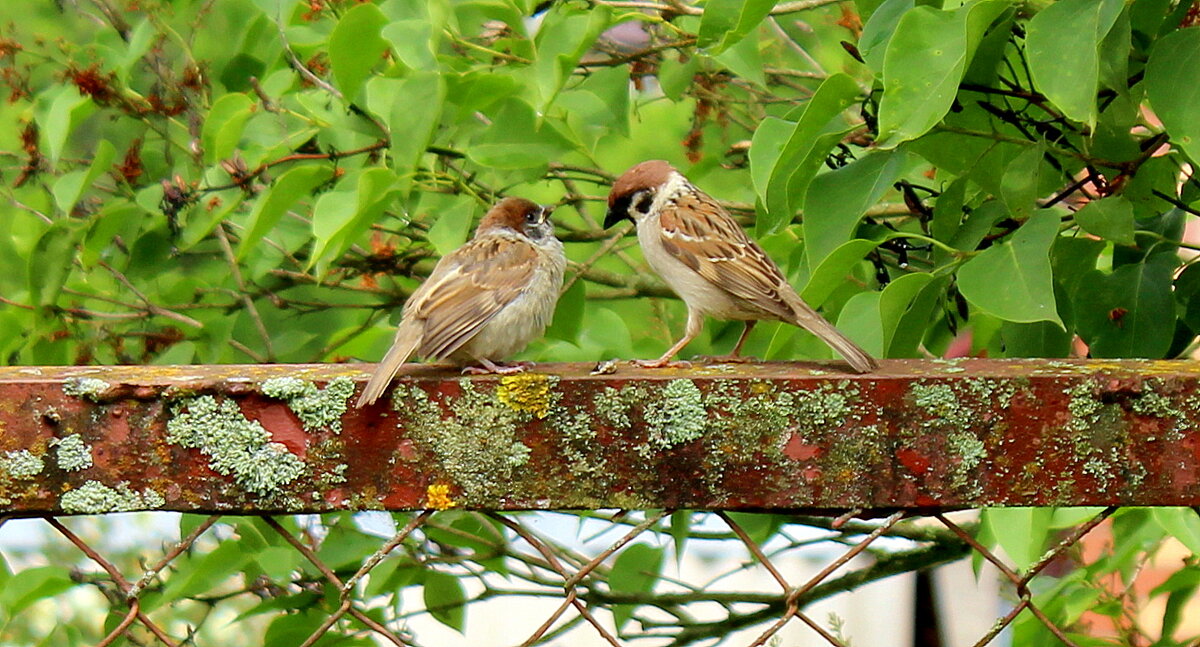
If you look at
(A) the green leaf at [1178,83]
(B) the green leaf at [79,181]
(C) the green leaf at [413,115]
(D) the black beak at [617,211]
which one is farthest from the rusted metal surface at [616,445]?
(D) the black beak at [617,211]

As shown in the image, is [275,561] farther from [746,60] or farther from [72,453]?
[746,60]

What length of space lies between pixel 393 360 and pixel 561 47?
2.69 ft

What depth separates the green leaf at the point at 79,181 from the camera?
8.32 feet

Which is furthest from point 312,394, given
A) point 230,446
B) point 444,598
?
point 444,598

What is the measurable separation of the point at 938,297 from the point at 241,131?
1.34 m

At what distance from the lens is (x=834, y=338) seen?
1.78m

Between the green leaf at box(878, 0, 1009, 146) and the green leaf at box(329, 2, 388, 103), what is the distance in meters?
0.88

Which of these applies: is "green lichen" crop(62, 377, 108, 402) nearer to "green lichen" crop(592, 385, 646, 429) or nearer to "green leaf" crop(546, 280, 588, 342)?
"green lichen" crop(592, 385, 646, 429)

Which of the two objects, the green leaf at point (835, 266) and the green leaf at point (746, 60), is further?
the green leaf at point (746, 60)

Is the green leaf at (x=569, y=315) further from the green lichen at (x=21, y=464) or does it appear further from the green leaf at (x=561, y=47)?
the green lichen at (x=21, y=464)

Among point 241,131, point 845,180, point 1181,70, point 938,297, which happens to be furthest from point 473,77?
point 1181,70

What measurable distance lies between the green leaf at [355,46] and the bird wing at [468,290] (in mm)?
396

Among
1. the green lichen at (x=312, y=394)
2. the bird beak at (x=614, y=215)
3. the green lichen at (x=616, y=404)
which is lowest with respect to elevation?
the green lichen at (x=312, y=394)

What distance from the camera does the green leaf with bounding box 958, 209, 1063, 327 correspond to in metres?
1.55
